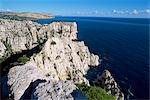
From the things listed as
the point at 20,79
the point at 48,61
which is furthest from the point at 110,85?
the point at 20,79

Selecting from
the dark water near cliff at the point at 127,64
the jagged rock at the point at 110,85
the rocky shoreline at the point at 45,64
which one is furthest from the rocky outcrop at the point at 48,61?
the dark water near cliff at the point at 127,64

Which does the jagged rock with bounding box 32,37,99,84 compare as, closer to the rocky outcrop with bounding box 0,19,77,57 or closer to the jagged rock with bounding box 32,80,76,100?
the rocky outcrop with bounding box 0,19,77,57

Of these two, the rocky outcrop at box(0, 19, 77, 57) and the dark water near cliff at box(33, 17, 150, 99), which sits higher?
the rocky outcrop at box(0, 19, 77, 57)

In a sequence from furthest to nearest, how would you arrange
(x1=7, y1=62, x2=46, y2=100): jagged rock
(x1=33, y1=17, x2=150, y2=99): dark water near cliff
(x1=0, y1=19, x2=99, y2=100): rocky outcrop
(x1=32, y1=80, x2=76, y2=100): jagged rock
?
(x1=33, y1=17, x2=150, y2=99): dark water near cliff < (x1=7, y1=62, x2=46, y2=100): jagged rock < (x1=0, y1=19, x2=99, y2=100): rocky outcrop < (x1=32, y1=80, x2=76, y2=100): jagged rock

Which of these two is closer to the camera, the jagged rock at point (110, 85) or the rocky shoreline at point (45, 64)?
the rocky shoreline at point (45, 64)

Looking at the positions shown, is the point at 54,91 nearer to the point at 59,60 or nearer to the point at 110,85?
the point at 110,85

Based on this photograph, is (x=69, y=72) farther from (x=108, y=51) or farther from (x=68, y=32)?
(x=68, y=32)

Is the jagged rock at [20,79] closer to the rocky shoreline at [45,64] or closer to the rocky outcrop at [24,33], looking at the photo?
the rocky shoreline at [45,64]

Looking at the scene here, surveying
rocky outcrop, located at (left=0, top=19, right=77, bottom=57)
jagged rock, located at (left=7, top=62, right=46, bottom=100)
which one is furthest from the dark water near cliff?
jagged rock, located at (left=7, top=62, right=46, bottom=100)
